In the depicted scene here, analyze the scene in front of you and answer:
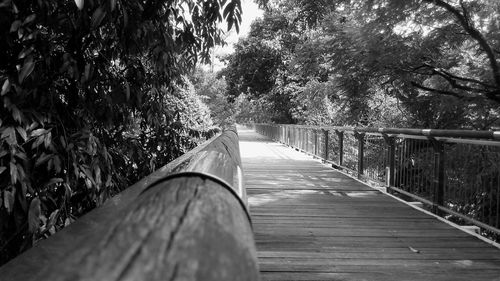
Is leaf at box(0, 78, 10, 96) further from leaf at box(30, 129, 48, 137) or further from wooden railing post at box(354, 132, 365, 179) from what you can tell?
wooden railing post at box(354, 132, 365, 179)

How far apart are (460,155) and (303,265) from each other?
2.94m

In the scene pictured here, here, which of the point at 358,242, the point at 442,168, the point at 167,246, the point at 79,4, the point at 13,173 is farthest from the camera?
the point at 442,168

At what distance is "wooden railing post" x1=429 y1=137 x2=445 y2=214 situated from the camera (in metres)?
5.58

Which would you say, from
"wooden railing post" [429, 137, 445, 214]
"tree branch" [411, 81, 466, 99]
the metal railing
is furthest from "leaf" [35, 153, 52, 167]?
"tree branch" [411, 81, 466, 99]

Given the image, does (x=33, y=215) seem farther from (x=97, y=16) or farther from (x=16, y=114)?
(x=97, y=16)

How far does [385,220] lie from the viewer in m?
5.45

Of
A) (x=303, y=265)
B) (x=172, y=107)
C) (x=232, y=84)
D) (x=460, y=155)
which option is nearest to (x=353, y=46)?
(x=172, y=107)

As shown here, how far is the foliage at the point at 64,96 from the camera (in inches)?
96.5

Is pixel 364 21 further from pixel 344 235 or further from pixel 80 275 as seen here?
pixel 80 275

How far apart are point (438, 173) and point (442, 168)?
78 mm


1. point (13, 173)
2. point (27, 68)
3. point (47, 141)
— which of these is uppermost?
point (27, 68)

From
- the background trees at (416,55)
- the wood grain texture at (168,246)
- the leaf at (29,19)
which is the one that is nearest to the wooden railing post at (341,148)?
the background trees at (416,55)

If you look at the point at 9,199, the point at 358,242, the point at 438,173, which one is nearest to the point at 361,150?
the point at 438,173

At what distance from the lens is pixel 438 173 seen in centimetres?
560
